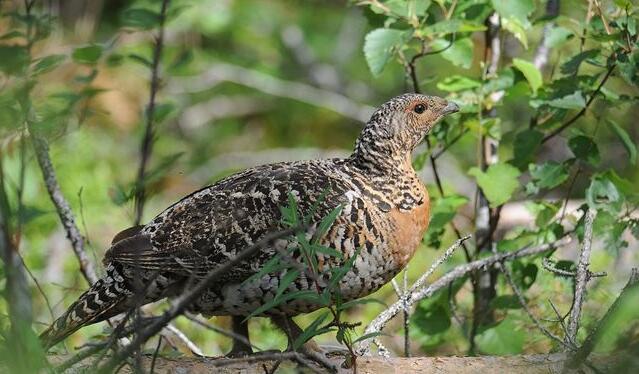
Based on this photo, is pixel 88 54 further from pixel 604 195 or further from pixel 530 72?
pixel 604 195

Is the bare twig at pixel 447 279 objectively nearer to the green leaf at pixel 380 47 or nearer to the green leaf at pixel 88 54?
the green leaf at pixel 380 47

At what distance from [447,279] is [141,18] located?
166 cm

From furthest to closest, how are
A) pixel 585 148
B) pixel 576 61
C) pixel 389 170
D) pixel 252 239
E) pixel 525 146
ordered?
pixel 525 146, pixel 585 148, pixel 576 61, pixel 389 170, pixel 252 239

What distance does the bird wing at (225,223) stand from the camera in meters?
4.05

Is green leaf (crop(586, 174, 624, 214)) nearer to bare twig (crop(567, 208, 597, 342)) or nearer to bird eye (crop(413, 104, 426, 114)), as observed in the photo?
bird eye (crop(413, 104, 426, 114))

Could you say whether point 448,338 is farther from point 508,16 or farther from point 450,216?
point 508,16

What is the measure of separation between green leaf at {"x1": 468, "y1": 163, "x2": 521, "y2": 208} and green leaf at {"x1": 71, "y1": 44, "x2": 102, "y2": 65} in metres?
1.76

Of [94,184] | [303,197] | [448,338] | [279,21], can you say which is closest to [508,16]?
[303,197]

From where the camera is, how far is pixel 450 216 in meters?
4.97

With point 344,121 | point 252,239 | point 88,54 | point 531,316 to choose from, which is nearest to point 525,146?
point 531,316

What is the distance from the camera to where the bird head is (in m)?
4.52

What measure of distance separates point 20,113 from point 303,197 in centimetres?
138

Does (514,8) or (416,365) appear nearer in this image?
(416,365)

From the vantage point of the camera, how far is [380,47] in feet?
15.5
